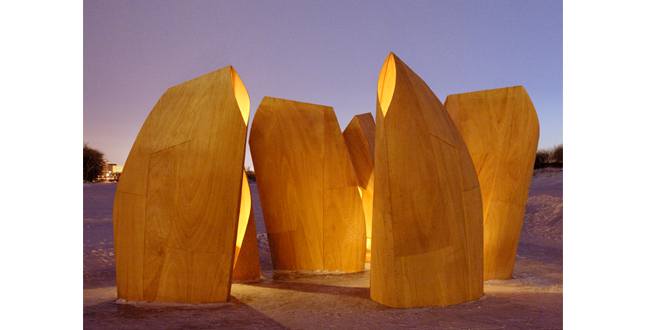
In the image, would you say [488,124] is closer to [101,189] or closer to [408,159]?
[408,159]

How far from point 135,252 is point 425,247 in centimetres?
334

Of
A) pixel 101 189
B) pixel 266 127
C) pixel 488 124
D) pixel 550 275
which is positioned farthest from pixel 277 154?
pixel 101 189

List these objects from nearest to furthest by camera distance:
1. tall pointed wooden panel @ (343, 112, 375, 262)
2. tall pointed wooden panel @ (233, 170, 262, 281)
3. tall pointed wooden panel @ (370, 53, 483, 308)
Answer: tall pointed wooden panel @ (370, 53, 483, 308), tall pointed wooden panel @ (233, 170, 262, 281), tall pointed wooden panel @ (343, 112, 375, 262)

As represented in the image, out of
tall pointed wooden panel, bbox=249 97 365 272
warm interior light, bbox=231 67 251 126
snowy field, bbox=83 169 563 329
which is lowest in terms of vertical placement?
snowy field, bbox=83 169 563 329

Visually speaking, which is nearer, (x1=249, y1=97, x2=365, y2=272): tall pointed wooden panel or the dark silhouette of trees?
(x1=249, y1=97, x2=365, y2=272): tall pointed wooden panel

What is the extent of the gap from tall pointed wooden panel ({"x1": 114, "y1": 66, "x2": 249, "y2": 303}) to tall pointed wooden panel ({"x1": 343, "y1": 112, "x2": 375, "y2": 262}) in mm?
4974

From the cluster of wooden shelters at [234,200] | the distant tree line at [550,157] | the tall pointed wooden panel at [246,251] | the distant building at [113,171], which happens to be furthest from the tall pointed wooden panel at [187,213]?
the distant tree line at [550,157]

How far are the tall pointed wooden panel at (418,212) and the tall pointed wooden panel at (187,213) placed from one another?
169 cm

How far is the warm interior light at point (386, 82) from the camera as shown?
5.03 m

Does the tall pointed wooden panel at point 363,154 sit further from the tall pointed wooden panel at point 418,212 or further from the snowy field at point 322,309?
the tall pointed wooden panel at point 418,212

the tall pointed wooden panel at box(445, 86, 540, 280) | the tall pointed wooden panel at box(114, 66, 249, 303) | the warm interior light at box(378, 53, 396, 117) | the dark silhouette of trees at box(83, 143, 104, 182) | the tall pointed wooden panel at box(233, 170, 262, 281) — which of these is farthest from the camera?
the dark silhouette of trees at box(83, 143, 104, 182)

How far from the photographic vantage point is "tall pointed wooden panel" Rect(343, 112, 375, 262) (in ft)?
31.2

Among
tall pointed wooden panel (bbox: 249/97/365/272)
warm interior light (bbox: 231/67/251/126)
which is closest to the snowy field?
tall pointed wooden panel (bbox: 249/97/365/272)

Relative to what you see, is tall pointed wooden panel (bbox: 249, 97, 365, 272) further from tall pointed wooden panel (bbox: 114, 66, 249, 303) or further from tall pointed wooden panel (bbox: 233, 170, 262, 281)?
tall pointed wooden panel (bbox: 114, 66, 249, 303)
